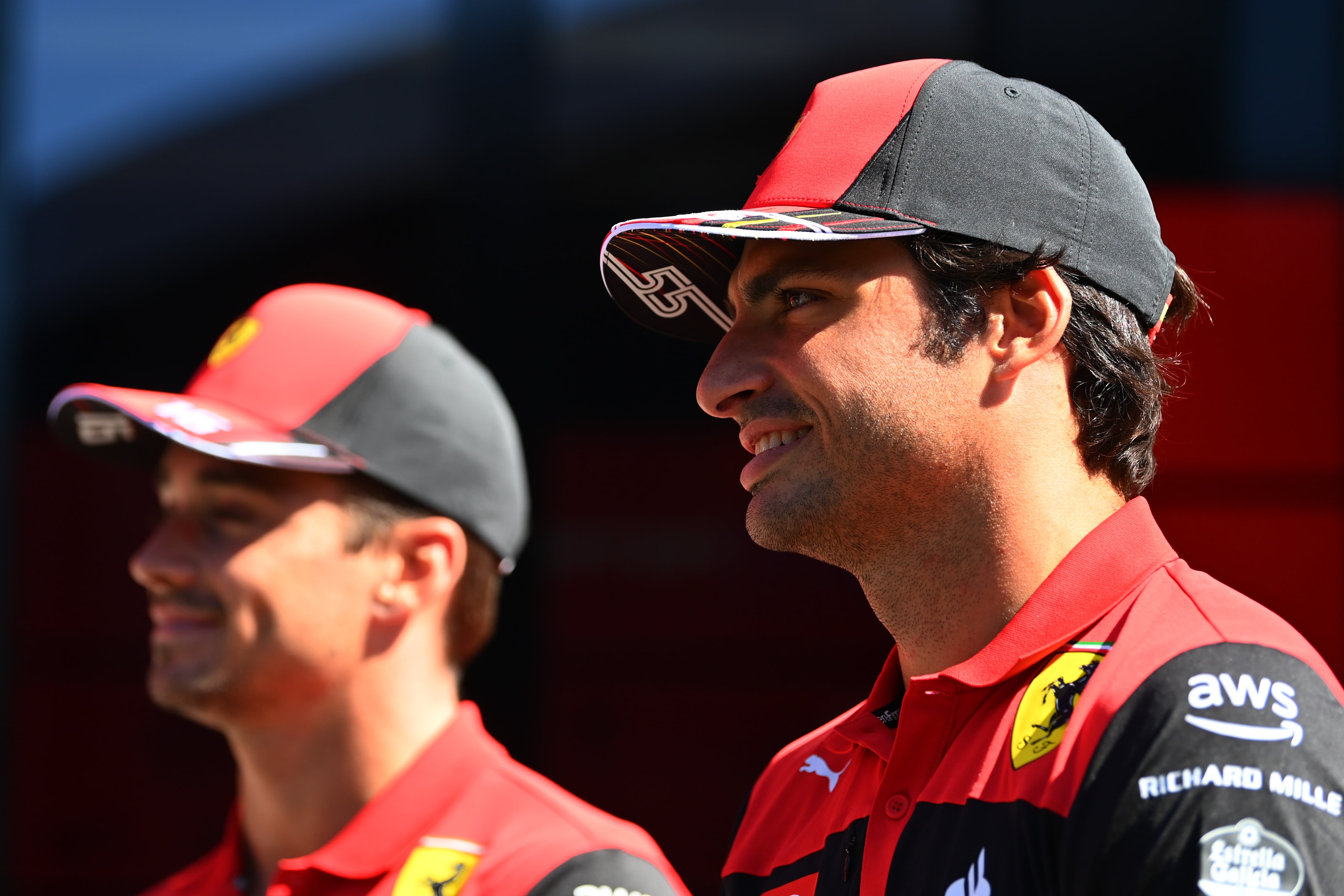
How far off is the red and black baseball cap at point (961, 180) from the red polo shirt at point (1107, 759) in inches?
10.3

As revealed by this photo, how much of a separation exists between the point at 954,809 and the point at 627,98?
128 inches

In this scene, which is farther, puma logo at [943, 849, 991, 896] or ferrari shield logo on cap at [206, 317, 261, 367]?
ferrari shield logo on cap at [206, 317, 261, 367]

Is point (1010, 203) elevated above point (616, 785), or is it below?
above

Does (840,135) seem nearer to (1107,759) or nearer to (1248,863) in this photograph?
(1107,759)

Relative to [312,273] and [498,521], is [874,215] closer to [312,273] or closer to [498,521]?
[498,521]

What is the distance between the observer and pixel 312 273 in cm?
397

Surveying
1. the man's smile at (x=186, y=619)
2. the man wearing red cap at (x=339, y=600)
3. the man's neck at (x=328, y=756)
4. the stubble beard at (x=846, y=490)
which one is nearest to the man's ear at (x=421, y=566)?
the man wearing red cap at (x=339, y=600)

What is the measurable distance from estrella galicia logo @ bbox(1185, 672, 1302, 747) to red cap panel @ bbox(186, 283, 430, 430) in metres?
1.44

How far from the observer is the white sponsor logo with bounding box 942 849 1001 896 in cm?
103

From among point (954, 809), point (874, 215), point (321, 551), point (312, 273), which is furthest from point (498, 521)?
point (312, 273)

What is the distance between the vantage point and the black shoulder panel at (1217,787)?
89 cm

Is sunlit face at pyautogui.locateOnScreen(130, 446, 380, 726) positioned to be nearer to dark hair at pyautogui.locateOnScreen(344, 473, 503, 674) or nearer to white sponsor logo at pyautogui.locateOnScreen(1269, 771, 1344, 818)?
dark hair at pyautogui.locateOnScreen(344, 473, 503, 674)

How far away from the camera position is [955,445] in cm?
126

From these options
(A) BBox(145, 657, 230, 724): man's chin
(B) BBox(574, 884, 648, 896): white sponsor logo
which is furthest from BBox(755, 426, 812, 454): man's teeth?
(A) BBox(145, 657, 230, 724): man's chin
